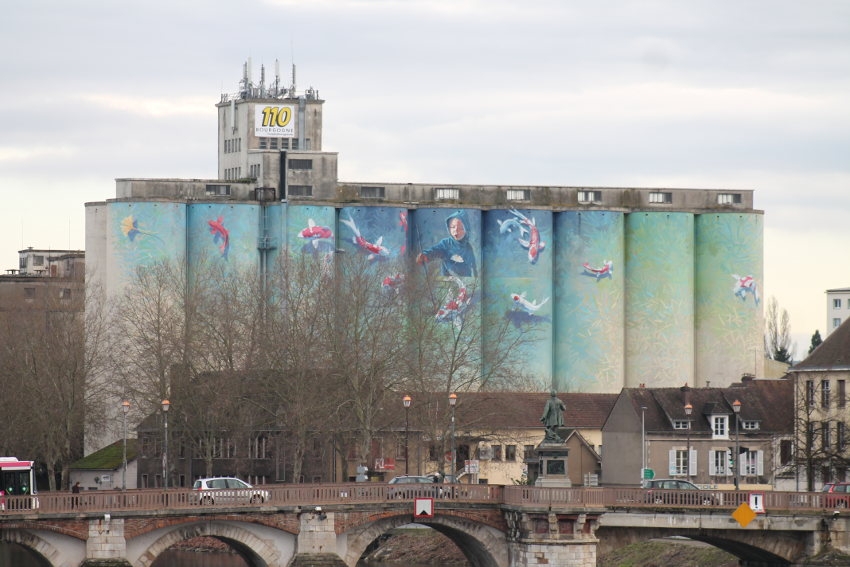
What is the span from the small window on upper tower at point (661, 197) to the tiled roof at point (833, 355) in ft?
194

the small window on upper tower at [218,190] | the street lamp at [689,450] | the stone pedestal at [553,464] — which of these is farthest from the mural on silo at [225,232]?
the stone pedestal at [553,464]

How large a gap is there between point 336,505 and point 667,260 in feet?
280

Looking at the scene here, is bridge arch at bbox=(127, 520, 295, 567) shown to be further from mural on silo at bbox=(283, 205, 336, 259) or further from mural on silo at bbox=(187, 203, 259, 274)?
mural on silo at bbox=(283, 205, 336, 259)

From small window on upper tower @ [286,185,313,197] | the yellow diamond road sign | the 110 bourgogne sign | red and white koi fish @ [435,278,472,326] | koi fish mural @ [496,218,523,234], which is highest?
the 110 bourgogne sign

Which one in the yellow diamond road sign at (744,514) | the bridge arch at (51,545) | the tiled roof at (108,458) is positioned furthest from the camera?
the tiled roof at (108,458)

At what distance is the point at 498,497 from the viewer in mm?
87625

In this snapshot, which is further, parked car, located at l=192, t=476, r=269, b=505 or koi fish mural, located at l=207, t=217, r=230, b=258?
koi fish mural, located at l=207, t=217, r=230, b=258

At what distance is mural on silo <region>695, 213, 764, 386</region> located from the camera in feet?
545

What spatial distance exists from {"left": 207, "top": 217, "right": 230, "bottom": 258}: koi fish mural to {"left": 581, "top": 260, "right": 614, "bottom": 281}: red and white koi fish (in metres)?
28.9

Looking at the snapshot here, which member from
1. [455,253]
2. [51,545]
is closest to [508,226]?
[455,253]

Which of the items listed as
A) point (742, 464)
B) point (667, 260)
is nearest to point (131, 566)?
point (742, 464)

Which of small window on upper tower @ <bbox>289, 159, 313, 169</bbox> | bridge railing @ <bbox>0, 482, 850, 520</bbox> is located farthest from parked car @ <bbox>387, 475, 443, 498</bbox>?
small window on upper tower @ <bbox>289, 159, 313, 169</bbox>

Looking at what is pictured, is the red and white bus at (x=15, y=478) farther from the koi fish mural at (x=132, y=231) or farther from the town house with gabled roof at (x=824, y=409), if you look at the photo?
the koi fish mural at (x=132, y=231)

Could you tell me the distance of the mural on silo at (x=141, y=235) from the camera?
6117 inches
